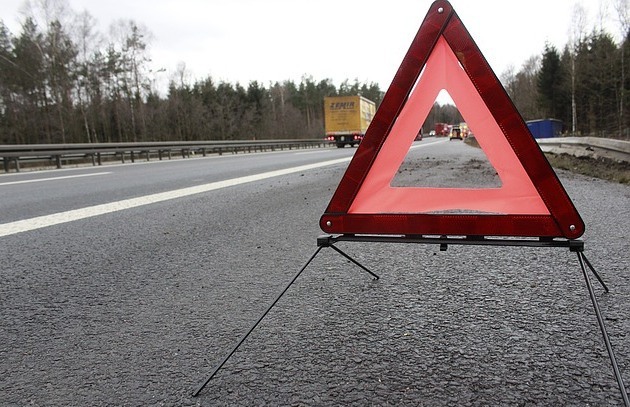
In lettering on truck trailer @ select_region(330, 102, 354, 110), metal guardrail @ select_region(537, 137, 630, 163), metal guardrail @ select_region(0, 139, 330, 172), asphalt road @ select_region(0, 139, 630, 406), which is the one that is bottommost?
asphalt road @ select_region(0, 139, 630, 406)

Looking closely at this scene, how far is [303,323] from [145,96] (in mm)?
56540

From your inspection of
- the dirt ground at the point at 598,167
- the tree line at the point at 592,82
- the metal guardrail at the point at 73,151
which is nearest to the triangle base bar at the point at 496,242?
the dirt ground at the point at 598,167

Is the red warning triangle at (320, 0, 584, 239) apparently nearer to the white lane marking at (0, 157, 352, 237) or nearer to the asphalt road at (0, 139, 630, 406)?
the asphalt road at (0, 139, 630, 406)

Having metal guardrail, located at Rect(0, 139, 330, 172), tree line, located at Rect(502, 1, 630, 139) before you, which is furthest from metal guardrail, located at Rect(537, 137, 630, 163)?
tree line, located at Rect(502, 1, 630, 139)

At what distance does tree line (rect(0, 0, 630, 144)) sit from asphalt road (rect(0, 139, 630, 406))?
2129 cm

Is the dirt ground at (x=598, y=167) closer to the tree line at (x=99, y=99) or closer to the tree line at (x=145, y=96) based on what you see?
the tree line at (x=145, y=96)

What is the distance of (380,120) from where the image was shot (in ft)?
5.58

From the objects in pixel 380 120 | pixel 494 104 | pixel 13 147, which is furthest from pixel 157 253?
pixel 13 147

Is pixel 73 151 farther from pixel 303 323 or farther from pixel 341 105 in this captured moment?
pixel 341 105

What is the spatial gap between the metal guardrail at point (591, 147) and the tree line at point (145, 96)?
1166 centimetres

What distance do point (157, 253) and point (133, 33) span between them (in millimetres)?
50939

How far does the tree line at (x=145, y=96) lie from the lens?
3888 cm

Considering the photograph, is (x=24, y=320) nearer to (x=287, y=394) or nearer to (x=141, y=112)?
(x=287, y=394)

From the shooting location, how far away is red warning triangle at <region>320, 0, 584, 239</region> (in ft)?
4.97
